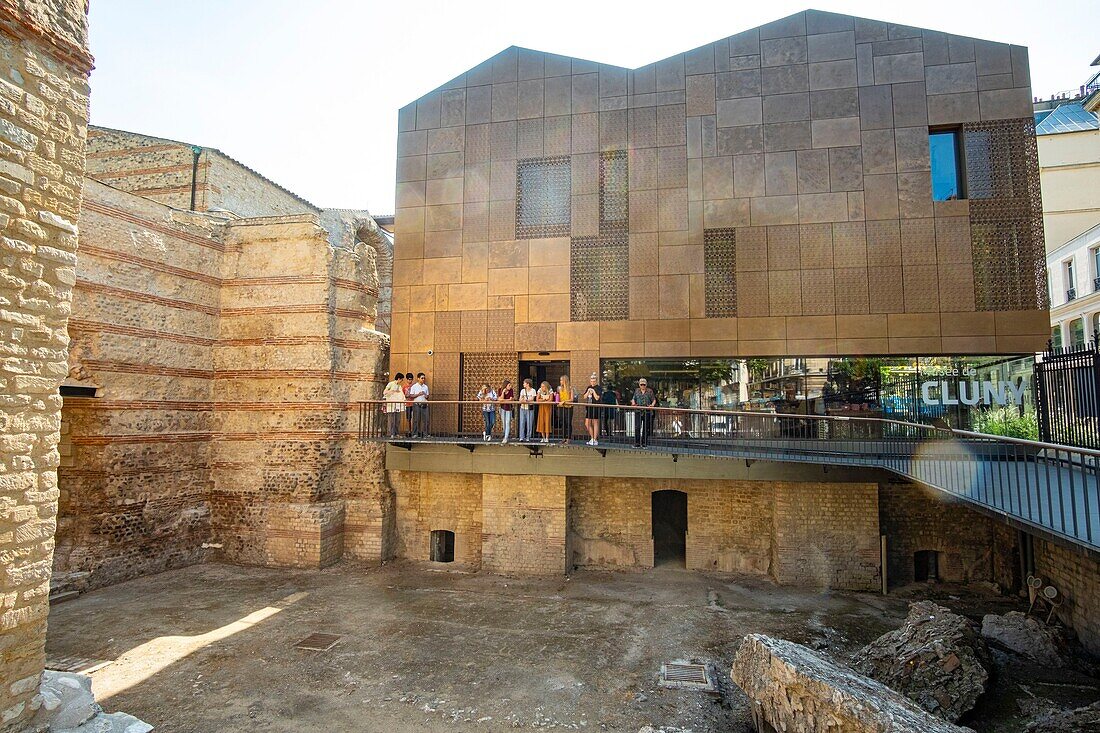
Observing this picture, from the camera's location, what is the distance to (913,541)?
40.7ft

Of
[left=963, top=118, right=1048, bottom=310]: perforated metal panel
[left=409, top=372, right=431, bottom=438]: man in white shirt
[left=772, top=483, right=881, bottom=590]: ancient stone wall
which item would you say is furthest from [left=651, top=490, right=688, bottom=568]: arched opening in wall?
[left=963, top=118, right=1048, bottom=310]: perforated metal panel

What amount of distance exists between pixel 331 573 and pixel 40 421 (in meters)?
9.32

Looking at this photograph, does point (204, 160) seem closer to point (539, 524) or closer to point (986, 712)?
point (539, 524)

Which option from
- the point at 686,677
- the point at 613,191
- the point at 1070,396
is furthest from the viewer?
the point at 613,191

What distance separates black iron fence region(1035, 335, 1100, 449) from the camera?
8.21m

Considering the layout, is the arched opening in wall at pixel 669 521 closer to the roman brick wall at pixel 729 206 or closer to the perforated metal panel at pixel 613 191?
the roman brick wall at pixel 729 206

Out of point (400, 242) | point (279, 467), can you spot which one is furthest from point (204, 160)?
point (279, 467)

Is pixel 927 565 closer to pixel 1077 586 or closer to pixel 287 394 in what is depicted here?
pixel 1077 586

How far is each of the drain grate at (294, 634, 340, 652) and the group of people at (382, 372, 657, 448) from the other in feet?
15.3

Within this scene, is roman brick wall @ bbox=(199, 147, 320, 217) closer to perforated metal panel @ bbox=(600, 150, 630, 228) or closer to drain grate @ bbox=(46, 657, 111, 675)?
perforated metal panel @ bbox=(600, 150, 630, 228)

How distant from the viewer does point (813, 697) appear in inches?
232

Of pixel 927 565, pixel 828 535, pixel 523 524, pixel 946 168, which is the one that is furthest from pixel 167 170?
pixel 927 565

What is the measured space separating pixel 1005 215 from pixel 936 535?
7260 millimetres

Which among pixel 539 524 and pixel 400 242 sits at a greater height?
pixel 400 242
